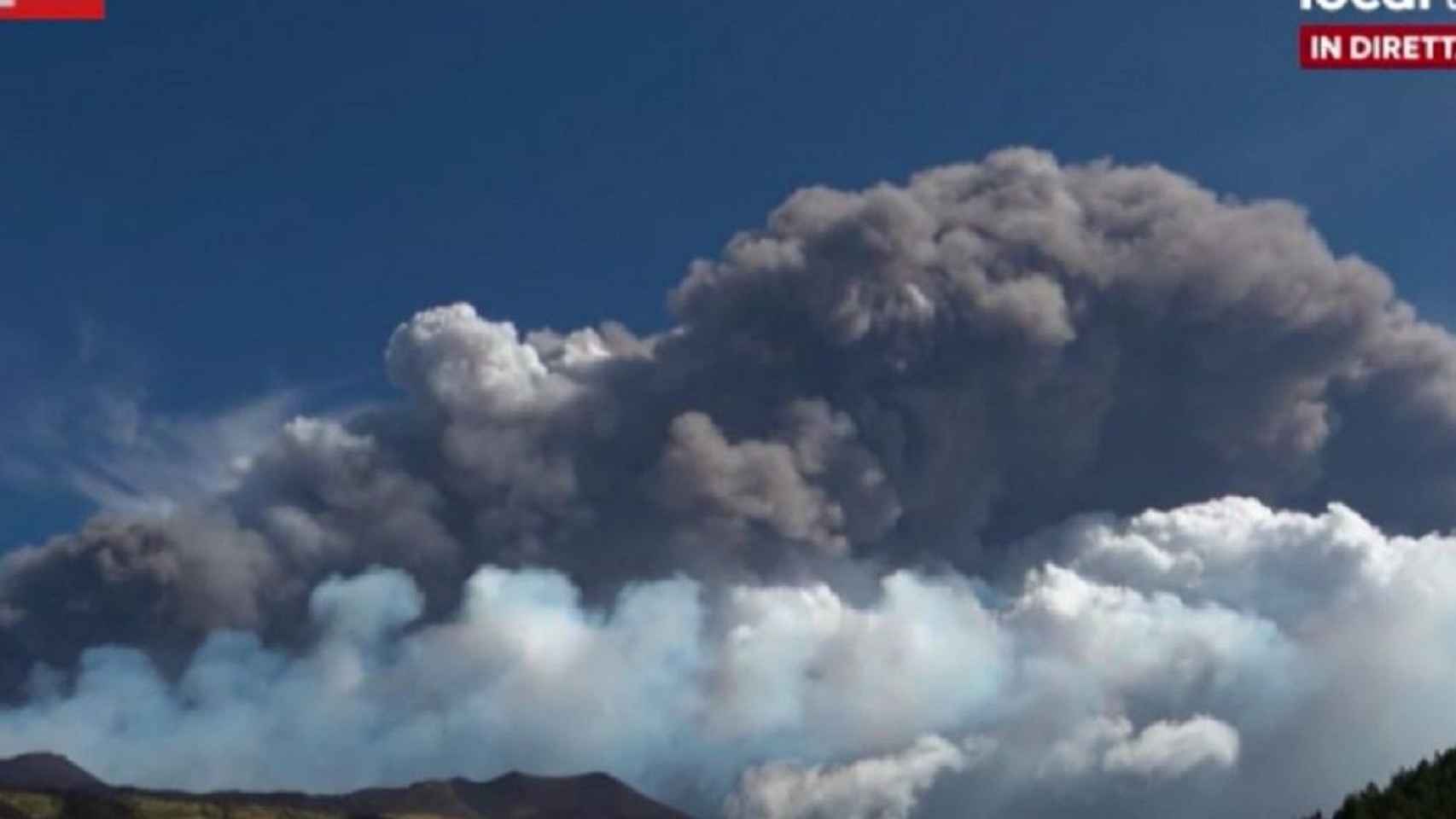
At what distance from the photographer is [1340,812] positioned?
118125 millimetres

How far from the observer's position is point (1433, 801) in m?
112

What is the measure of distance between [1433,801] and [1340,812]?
296 inches
